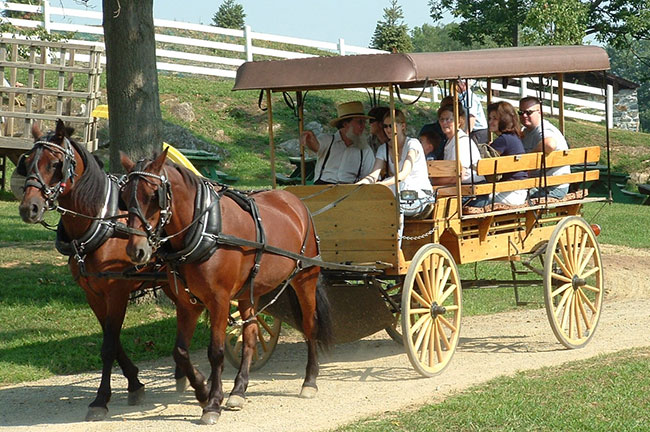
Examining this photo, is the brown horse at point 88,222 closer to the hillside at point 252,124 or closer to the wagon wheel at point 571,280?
the wagon wheel at point 571,280

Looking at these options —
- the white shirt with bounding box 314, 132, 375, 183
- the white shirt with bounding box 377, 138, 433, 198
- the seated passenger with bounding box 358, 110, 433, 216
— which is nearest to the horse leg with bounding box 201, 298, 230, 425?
the seated passenger with bounding box 358, 110, 433, 216

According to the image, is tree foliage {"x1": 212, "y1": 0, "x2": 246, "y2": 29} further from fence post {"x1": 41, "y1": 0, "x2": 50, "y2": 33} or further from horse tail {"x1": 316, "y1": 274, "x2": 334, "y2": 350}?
horse tail {"x1": 316, "y1": 274, "x2": 334, "y2": 350}

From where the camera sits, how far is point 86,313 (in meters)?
10.8

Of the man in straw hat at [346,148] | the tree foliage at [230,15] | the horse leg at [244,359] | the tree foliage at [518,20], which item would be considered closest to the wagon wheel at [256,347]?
the horse leg at [244,359]

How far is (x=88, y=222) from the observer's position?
283 inches

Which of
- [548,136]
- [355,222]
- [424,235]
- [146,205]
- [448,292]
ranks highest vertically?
[548,136]

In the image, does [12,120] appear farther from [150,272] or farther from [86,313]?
[150,272]

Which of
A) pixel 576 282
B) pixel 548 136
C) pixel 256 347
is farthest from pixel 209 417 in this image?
pixel 548 136

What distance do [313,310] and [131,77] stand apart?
398cm

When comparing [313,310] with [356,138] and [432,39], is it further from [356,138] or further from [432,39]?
[432,39]

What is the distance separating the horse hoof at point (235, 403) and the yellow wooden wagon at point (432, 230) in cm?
143

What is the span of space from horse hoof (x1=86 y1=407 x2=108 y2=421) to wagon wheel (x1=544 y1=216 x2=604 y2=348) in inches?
158

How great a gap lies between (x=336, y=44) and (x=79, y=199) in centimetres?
2144

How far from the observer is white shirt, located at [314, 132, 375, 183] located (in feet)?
29.2
